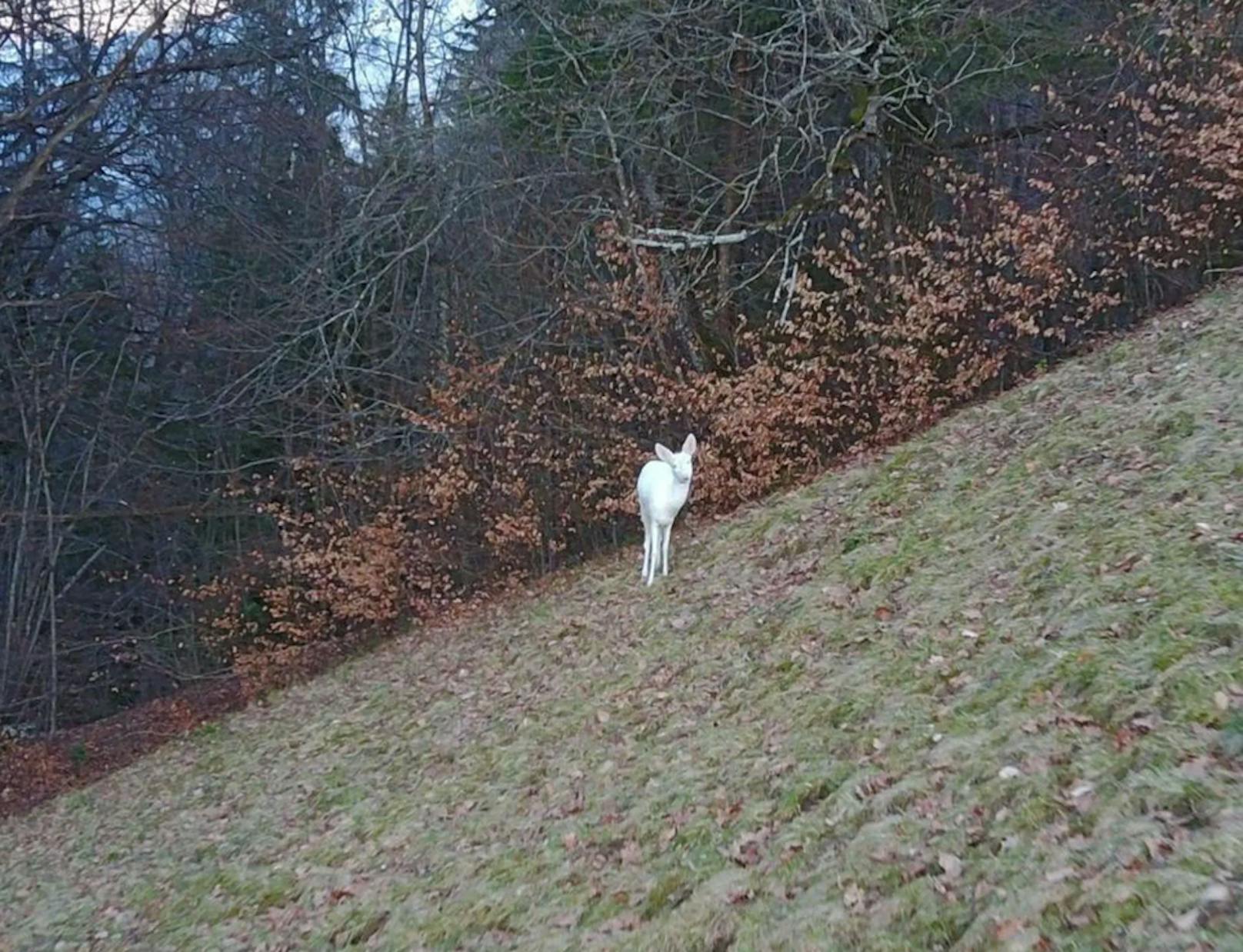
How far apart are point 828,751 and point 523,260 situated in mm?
10819

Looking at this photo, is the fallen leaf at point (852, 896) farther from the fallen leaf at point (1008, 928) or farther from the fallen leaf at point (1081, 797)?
the fallen leaf at point (1081, 797)

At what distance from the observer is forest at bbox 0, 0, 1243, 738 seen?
14344 millimetres

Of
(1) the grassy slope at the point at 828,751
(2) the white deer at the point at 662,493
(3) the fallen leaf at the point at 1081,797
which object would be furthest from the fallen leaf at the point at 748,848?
(2) the white deer at the point at 662,493

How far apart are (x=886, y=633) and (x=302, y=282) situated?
11461 mm

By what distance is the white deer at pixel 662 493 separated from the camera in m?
11.4

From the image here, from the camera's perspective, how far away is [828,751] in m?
6.58

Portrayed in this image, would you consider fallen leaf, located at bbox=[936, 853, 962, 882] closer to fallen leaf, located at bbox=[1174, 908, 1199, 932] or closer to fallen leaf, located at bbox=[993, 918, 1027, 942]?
fallen leaf, located at bbox=[993, 918, 1027, 942]

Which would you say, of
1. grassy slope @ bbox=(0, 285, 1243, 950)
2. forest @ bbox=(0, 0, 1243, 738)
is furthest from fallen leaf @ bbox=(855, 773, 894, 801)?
forest @ bbox=(0, 0, 1243, 738)

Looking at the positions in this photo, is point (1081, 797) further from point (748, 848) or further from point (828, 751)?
point (828, 751)

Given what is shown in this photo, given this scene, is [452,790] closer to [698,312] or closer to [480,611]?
[480,611]

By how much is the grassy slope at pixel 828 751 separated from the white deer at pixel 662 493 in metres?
0.39

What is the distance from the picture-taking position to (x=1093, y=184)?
14.2 metres

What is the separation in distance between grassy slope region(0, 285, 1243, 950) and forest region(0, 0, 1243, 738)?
1703mm

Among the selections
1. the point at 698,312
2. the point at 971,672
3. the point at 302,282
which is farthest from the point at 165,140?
the point at 971,672
